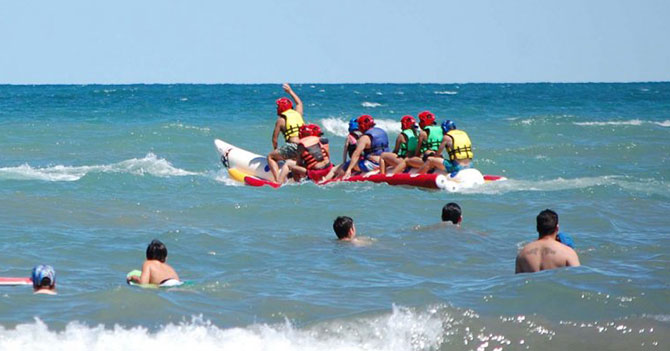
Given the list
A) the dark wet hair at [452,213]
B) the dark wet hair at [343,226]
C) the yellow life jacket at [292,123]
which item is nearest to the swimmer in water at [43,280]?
the dark wet hair at [343,226]

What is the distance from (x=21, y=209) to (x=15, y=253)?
2681 millimetres

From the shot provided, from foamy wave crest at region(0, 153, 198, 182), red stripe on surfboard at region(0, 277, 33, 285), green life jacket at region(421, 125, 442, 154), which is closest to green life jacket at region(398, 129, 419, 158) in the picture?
green life jacket at region(421, 125, 442, 154)

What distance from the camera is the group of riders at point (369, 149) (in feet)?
40.2

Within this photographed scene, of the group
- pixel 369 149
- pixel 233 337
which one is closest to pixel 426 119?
pixel 369 149

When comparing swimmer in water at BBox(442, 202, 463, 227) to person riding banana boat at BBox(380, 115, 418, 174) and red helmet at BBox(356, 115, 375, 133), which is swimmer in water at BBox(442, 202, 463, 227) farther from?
red helmet at BBox(356, 115, 375, 133)

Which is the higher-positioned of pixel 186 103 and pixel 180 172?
pixel 186 103

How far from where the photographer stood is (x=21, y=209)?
36.5ft

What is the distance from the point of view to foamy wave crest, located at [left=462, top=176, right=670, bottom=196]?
12.6 meters

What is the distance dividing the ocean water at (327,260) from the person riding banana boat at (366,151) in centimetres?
39

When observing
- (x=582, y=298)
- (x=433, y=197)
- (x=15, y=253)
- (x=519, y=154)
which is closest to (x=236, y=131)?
(x=519, y=154)

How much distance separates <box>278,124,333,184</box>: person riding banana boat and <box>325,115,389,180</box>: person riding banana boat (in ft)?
0.60

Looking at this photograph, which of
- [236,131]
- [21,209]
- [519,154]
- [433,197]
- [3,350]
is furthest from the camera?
[236,131]

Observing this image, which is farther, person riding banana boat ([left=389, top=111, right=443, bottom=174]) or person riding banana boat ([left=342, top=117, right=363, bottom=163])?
person riding banana boat ([left=342, top=117, right=363, bottom=163])

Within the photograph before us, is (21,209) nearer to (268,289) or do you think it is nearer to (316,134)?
(316,134)
